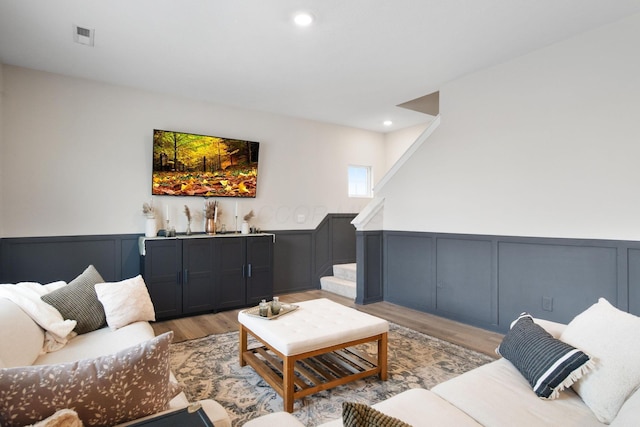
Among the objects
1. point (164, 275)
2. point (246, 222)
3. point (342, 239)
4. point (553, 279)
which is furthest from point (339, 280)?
point (553, 279)

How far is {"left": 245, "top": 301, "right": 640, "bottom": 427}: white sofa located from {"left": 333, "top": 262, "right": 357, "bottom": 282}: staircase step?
378 centimetres

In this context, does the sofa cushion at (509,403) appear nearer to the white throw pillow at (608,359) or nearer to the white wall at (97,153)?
the white throw pillow at (608,359)

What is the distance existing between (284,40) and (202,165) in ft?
7.17

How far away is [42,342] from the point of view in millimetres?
2068

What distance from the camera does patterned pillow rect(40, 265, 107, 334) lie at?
2361mm

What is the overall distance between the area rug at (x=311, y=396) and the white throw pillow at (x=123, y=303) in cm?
53

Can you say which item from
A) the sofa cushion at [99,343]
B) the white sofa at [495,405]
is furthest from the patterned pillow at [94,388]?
the sofa cushion at [99,343]

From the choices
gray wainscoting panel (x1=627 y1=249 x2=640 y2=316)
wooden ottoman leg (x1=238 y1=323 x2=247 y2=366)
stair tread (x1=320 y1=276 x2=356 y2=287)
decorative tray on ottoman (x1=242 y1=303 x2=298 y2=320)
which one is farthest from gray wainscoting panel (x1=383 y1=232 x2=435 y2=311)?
wooden ottoman leg (x1=238 y1=323 x2=247 y2=366)

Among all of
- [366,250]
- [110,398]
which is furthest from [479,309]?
[110,398]

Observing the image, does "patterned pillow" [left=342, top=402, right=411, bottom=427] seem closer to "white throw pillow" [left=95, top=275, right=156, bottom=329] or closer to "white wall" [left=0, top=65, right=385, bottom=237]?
"white throw pillow" [left=95, top=275, right=156, bottom=329]

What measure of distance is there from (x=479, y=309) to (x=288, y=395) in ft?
8.32

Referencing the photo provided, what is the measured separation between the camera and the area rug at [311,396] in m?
2.24

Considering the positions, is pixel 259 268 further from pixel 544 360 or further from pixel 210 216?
pixel 544 360

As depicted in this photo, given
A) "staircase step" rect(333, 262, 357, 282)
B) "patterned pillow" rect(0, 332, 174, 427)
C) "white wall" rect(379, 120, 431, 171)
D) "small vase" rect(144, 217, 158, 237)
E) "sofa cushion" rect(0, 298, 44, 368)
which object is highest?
"white wall" rect(379, 120, 431, 171)
